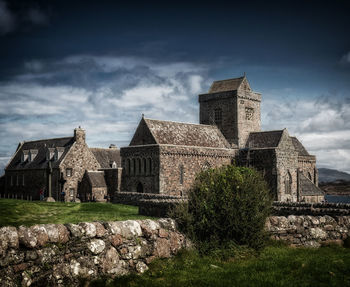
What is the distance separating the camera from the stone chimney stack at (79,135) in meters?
53.1

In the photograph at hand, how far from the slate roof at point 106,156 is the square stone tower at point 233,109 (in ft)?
44.1

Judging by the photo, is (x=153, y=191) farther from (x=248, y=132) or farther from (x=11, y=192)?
(x=11, y=192)

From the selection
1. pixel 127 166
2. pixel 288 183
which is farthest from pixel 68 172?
pixel 288 183

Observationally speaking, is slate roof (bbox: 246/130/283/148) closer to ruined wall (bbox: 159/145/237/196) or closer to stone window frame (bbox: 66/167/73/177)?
ruined wall (bbox: 159/145/237/196)

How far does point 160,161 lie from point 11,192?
91.1 ft

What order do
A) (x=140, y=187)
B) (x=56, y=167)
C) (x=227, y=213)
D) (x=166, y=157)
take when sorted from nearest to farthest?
(x=227, y=213), (x=166, y=157), (x=140, y=187), (x=56, y=167)

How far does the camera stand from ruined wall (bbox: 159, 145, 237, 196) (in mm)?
44281

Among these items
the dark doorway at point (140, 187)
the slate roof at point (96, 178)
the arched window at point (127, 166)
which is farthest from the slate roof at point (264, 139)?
the slate roof at point (96, 178)

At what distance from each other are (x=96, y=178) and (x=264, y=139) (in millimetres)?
21890

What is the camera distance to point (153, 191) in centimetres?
4434

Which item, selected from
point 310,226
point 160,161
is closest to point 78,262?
point 310,226

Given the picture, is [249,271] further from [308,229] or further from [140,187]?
[140,187]

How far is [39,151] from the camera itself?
194ft

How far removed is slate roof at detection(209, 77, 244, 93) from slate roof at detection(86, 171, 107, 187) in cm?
2014
